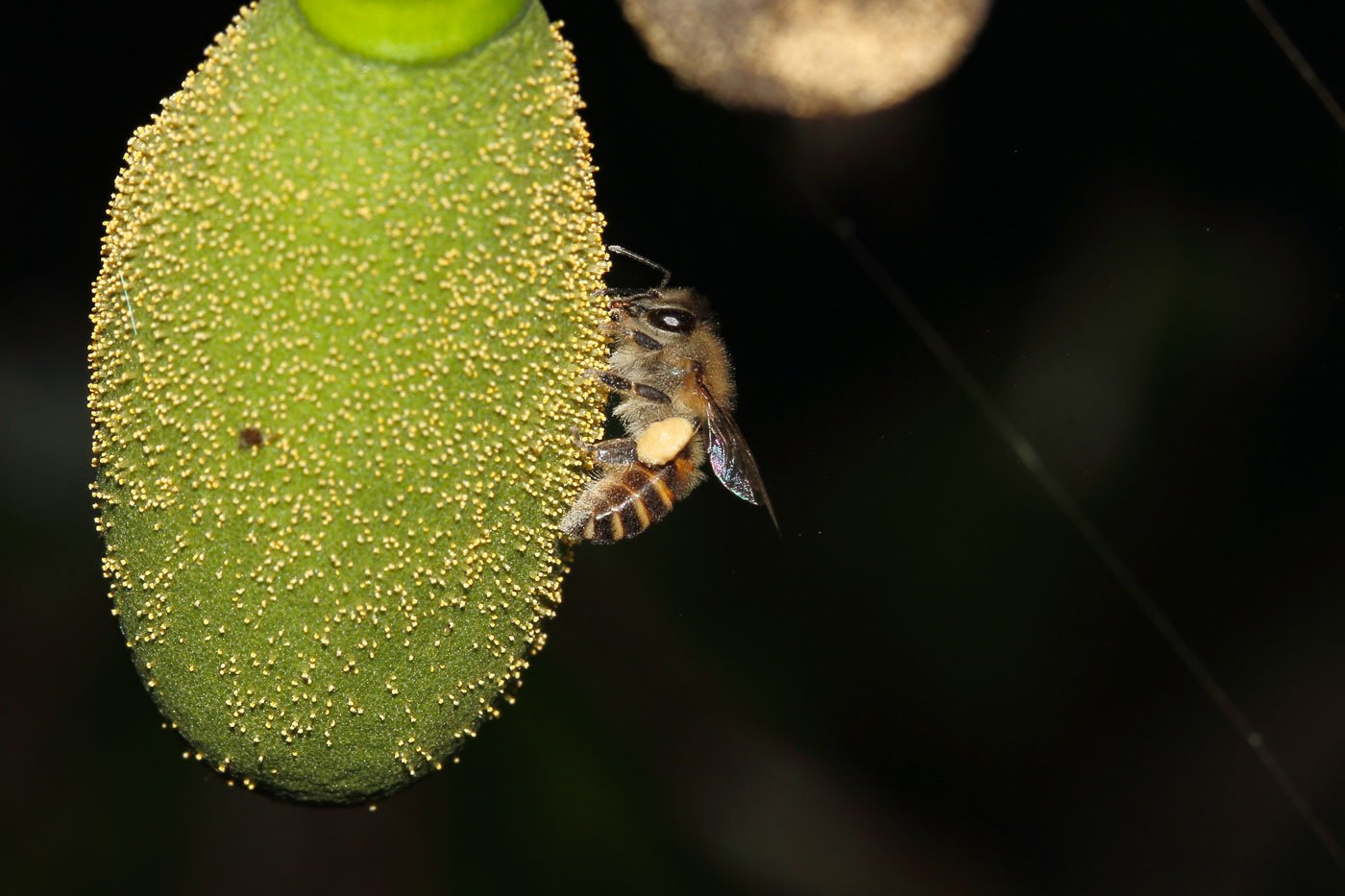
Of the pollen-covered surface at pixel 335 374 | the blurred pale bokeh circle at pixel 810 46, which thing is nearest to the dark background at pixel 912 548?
the blurred pale bokeh circle at pixel 810 46

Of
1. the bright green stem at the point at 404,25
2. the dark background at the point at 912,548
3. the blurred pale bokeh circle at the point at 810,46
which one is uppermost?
the bright green stem at the point at 404,25

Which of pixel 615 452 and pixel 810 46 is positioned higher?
pixel 810 46

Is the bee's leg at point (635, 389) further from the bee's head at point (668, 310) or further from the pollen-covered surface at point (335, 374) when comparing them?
the pollen-covered surface at point (335, 374)

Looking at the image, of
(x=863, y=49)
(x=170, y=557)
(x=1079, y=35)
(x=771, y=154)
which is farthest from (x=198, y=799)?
(x=1079, y=35)

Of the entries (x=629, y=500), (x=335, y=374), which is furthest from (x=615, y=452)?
(x=335, y=374)

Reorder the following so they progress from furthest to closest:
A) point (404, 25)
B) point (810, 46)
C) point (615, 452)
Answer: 1. point (810, 46)
2. point (615, 452)
3. point (404, 25)

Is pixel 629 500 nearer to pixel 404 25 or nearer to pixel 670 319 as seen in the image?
pixel 670 319

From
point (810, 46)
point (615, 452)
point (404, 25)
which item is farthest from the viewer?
point (810, 46)

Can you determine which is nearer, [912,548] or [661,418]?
[661,418]
